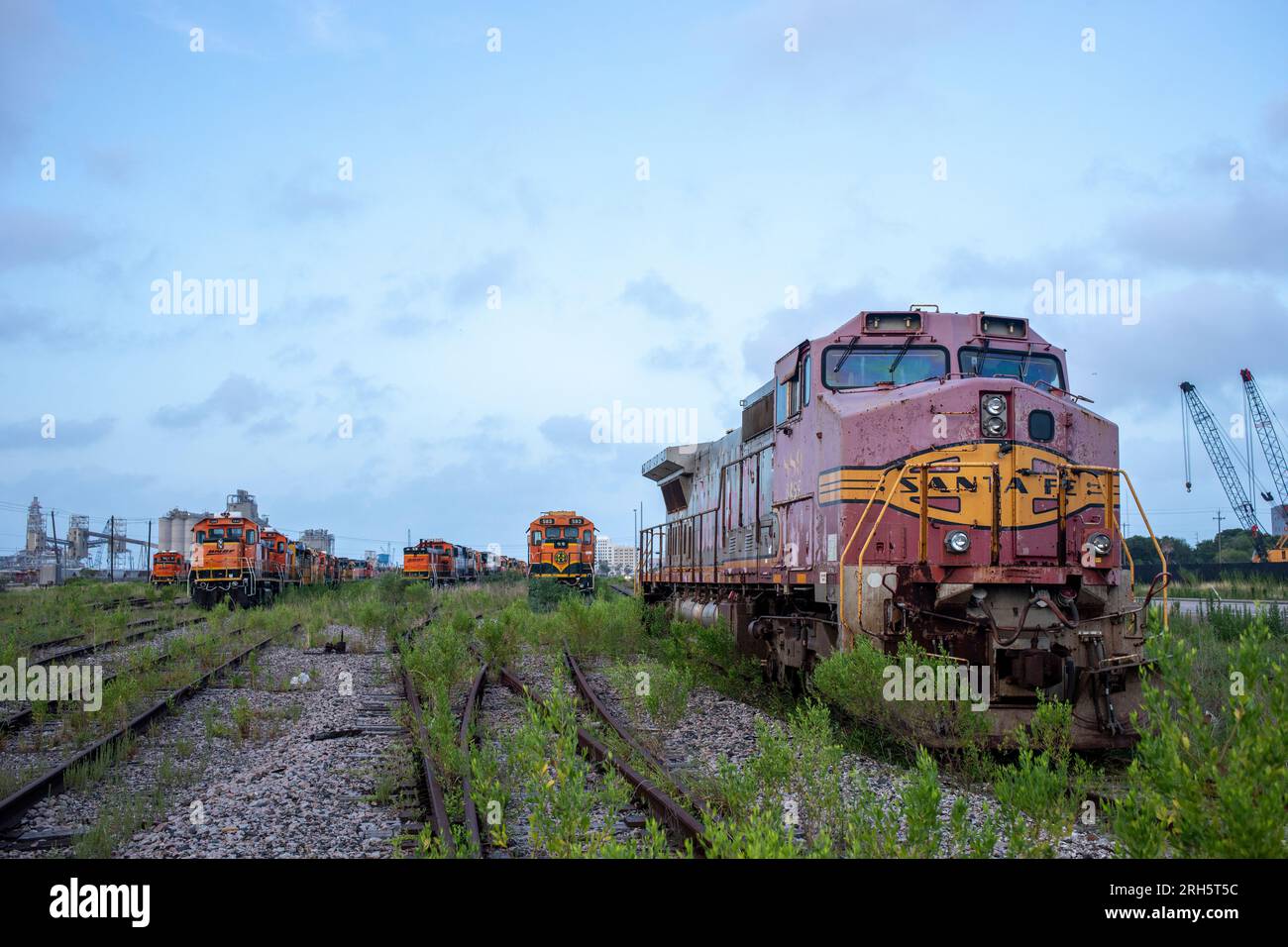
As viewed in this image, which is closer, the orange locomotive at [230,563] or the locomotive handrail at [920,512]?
the locomotive handrail at [920,512]

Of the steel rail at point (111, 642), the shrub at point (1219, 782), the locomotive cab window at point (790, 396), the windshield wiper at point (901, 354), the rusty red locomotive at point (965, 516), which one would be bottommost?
the steel rail at point (111, 642)

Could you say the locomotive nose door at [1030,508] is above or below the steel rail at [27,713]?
above

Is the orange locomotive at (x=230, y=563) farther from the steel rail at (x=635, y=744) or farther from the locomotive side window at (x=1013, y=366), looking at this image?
the locomotive side window at (x=1013, y=366)

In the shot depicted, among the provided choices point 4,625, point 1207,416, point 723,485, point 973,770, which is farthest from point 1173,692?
point 1207,416

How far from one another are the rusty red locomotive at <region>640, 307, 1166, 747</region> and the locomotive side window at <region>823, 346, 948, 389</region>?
0.01 m

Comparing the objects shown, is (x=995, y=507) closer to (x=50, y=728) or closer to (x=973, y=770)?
(x=973, y=770)

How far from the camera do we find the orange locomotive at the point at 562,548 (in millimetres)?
37469

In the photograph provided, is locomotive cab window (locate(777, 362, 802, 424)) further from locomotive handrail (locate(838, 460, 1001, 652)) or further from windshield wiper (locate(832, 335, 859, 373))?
locomotive handrail (locate(838, 460, 1001, 652))

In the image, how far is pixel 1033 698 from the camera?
7980mm

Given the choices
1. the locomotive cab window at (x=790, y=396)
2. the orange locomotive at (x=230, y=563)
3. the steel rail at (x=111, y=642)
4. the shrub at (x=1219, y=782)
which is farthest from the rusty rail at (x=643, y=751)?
the orange locomotive at (x=230, y=563)

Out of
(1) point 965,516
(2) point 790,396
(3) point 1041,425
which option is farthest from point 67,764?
(3) point 1041,425

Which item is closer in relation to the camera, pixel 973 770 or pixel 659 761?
pixel 973 770

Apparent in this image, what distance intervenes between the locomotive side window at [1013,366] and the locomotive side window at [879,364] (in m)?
0.26
